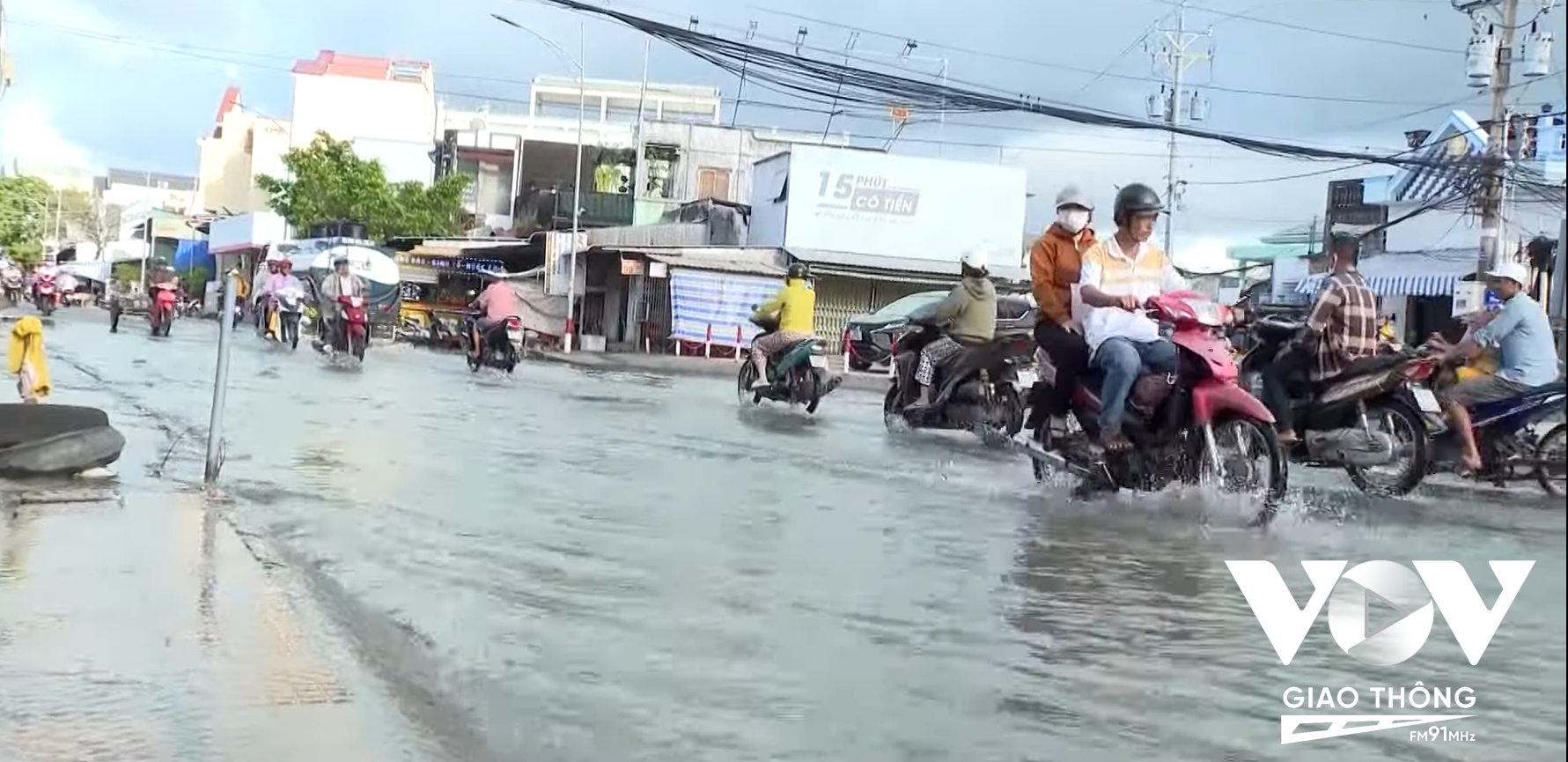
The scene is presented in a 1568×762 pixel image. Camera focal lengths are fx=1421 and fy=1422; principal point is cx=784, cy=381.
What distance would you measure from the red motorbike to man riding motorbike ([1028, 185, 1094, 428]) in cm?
1273

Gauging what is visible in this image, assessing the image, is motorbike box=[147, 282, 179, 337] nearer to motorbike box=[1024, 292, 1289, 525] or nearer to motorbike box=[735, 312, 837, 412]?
motorbike box=[735, 312, 837, 412]

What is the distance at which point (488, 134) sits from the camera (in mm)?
50438

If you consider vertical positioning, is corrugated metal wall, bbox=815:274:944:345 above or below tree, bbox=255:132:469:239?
below

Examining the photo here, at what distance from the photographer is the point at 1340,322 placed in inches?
316

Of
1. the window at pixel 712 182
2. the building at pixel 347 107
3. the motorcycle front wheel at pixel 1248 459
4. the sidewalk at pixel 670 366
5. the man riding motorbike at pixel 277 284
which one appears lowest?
the sidewalk at pixel 670 366

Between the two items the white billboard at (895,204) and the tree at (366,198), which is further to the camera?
the tree at (366,198)

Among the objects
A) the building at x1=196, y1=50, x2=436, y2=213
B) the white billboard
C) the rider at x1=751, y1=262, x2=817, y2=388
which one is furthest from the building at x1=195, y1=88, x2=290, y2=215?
the rider at x1=751, y1=262, x2=817, y2=388

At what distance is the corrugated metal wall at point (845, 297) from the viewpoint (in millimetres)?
32406

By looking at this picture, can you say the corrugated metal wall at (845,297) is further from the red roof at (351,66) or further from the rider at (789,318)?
the red roof at (351,66)

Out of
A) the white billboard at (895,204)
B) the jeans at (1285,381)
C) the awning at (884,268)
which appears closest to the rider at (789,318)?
the jeans at (1285,381)

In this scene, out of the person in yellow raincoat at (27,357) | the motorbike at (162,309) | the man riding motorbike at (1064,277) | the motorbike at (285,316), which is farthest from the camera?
the motorbike at (162,309)

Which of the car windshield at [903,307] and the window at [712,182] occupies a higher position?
the window at [712,182]

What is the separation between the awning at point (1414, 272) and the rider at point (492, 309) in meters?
10.8

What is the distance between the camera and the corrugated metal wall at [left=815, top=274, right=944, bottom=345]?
32406 millimetres
